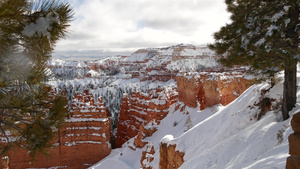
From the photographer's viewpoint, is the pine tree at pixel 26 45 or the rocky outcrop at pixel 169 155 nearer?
the pine tree at pixel 26 45

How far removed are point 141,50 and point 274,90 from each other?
192139mm

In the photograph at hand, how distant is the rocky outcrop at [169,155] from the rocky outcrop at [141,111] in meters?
8.86

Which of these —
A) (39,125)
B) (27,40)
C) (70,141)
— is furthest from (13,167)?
(27,40)

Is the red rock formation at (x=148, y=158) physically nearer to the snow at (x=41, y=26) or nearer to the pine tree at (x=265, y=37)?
the pine tree at (x=265, y=37)

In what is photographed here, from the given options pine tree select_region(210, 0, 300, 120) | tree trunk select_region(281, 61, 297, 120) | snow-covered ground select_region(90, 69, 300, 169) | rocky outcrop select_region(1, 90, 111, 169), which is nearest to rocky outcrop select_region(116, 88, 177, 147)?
rocky outcrop select_region(1, 90, 111, 169)

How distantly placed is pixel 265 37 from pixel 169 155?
7.60m

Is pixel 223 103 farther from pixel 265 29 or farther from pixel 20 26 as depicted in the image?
pixel 20 26

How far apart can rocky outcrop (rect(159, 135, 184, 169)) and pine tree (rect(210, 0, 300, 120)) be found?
538 cm

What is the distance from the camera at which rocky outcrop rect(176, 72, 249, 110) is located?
18859 millimetres

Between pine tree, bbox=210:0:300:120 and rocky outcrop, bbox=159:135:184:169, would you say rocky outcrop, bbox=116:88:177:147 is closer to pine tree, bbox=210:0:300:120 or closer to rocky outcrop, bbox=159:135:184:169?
rocky outcrop, bbox=159:135:184:169

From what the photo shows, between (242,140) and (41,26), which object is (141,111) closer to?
(242,140)

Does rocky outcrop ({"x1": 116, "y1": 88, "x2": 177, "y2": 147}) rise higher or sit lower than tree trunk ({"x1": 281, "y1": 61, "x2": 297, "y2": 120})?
lower

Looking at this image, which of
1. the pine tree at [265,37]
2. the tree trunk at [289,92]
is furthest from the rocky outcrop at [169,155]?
the pine tree at [265,37]

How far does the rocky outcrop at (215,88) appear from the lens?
61.9 ft
